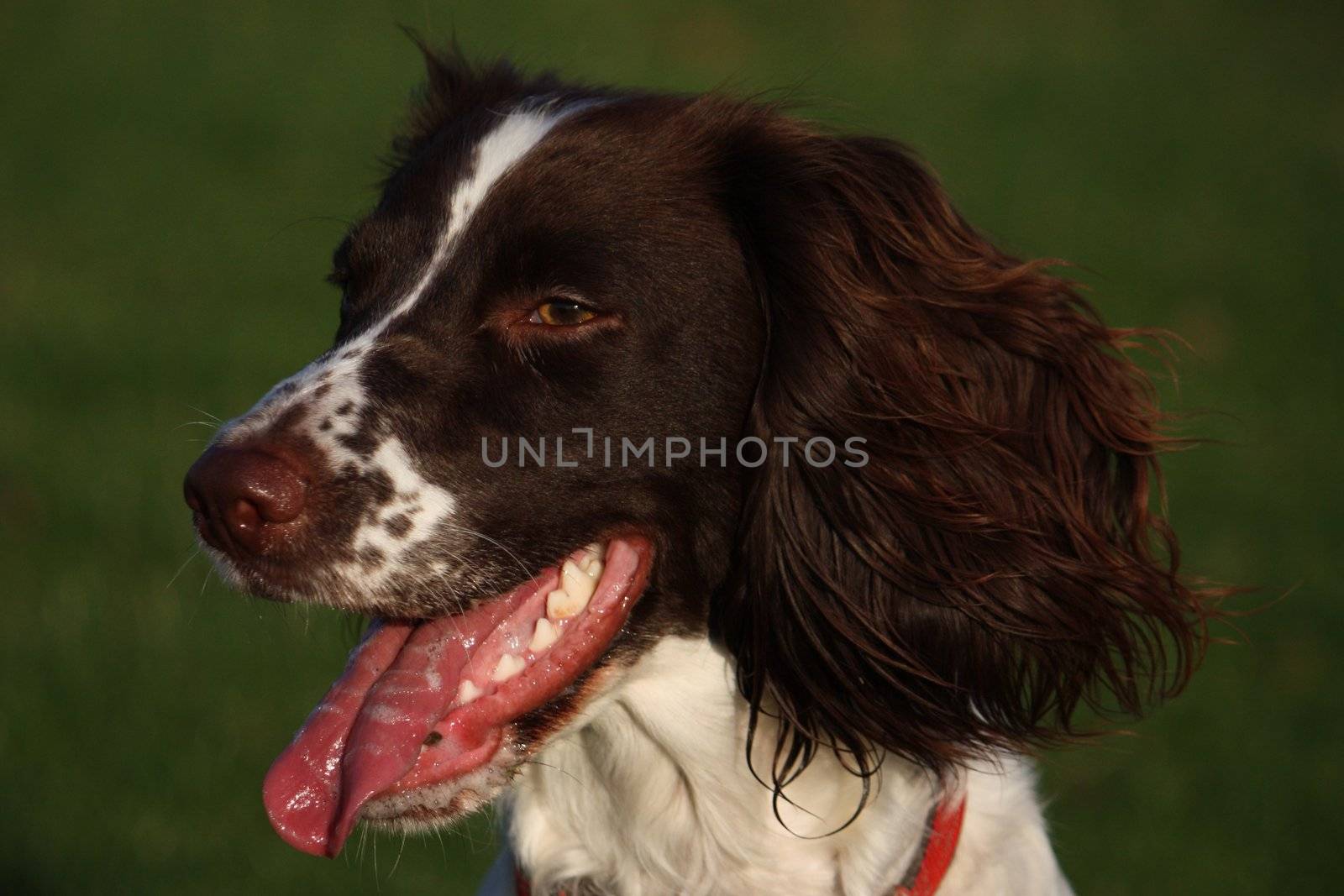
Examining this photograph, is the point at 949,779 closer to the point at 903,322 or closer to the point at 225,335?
the point at 903,322

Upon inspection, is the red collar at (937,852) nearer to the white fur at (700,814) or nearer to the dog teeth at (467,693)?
the white fur at (700,814)

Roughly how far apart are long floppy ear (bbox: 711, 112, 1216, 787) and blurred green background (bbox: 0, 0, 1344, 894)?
18.2 inches

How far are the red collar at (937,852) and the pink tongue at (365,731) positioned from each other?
1.48 feet

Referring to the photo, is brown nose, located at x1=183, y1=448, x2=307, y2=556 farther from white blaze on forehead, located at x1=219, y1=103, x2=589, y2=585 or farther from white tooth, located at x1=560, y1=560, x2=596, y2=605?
white tooth, located at x1=560, y1=560, x2=596, y2=605

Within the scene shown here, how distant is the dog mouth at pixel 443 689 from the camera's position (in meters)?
2.52

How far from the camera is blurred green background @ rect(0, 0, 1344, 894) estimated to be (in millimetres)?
4879

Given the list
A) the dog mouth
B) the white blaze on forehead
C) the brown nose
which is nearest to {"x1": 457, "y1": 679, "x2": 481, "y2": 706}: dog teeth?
the dog mouth

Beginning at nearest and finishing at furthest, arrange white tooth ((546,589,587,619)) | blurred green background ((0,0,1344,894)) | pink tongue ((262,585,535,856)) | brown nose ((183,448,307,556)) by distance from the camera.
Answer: brown nose ((183,448,307,556)), pink tongue ((262,585,535,856)), white tooth ((546,589,587,619)), blurred green background ((0,0,1344,894))

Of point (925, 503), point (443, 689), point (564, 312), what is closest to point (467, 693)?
point (443, 689)

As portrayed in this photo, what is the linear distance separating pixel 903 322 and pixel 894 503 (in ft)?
0.98

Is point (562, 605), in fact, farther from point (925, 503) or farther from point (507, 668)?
point (925, 503)

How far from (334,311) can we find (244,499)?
26.6ft

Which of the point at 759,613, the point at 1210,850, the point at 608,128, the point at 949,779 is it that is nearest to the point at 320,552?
the point at 759,613

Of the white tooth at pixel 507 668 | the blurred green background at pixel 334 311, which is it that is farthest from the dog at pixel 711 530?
the blurred green background at pixel 334 311
